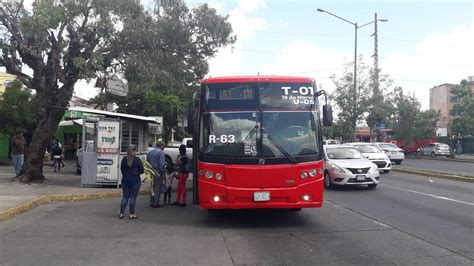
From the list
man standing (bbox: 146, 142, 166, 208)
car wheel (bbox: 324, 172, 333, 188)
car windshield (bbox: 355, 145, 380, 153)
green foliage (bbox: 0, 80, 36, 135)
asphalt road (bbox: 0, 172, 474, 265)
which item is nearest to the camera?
asphalt road (bbox: 0, 172, 474, 265)

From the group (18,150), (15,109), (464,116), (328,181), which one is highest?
(464,116)

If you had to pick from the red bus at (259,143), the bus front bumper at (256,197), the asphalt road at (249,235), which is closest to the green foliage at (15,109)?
the asphalt road at (249,235)

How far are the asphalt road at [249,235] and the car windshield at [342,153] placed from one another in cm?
375

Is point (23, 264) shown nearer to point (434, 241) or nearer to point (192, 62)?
point (434, 241)

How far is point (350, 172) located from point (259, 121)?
6746 mm

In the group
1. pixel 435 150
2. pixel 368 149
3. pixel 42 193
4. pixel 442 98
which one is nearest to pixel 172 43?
pixel 42 193

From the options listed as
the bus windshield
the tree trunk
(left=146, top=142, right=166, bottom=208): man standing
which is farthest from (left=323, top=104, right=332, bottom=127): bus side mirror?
the tree trunk

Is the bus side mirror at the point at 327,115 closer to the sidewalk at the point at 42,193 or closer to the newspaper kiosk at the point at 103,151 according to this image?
the sidewalk at the point at 42,193

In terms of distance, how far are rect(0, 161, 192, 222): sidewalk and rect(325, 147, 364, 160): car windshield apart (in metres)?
5.21

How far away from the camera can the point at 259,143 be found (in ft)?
29.9

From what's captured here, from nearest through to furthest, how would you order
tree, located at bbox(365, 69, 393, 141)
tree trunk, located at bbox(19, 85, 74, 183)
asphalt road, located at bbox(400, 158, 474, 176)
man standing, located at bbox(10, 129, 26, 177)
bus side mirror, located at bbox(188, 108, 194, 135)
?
bus side mirror, located at bbox(188, 108, 194, 135), tree trunk, located at bbox(19, 85, 74, 183), man standing, located at bbox(10, 129, 26, 177), asphalt road, located at bbox(400, 158, 474, 176), tree, located at bbox(365, 69, 393, 141)

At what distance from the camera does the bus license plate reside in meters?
8.94

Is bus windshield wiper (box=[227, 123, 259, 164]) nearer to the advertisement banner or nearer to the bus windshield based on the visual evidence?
the bus windshield

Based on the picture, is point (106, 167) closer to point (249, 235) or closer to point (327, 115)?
point (249, 235)
